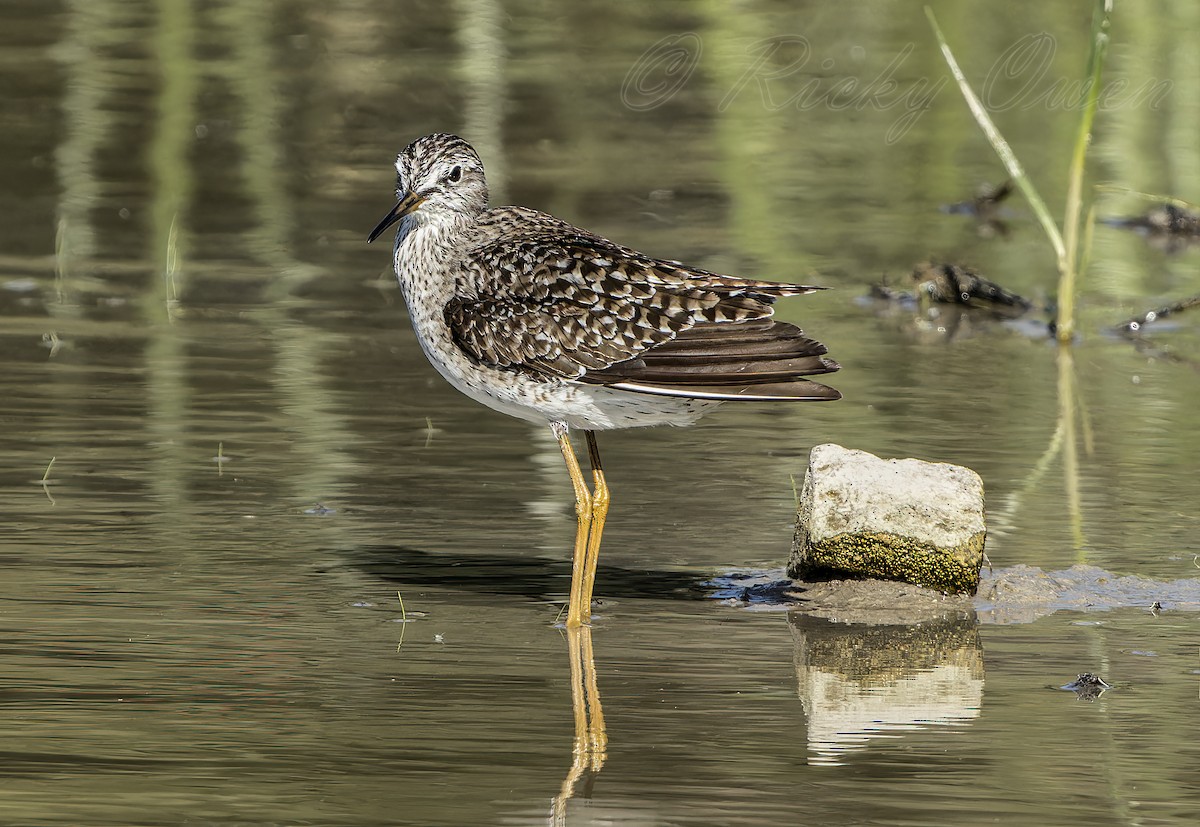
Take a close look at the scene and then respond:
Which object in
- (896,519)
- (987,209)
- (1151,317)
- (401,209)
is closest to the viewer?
(896,519)

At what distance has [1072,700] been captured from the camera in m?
7.07

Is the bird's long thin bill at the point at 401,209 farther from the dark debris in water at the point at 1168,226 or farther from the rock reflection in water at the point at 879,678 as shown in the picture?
the dark debris in water at the point at 1168,226

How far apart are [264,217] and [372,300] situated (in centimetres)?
255

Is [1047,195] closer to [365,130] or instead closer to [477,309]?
A: [365,130]

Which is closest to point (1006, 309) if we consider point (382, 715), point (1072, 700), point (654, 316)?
point (654, 316)

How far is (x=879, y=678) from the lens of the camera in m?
7.36

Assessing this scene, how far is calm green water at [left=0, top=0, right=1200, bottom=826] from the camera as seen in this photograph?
20.9 ft

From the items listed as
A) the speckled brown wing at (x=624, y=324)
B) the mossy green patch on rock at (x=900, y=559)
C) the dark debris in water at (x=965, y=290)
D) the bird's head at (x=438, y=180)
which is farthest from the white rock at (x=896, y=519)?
the dark debris in water at (x=965, y=290)

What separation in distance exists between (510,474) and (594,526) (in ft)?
5.56

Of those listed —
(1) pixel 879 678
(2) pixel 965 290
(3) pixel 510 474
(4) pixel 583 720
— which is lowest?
(2) pixel 965 290

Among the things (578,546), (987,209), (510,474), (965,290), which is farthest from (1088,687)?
(987,209)

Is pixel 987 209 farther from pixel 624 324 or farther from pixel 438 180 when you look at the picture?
pixel 624 324

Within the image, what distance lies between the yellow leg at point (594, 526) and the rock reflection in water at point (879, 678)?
2.51 ft

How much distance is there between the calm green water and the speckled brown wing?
2.93ft
